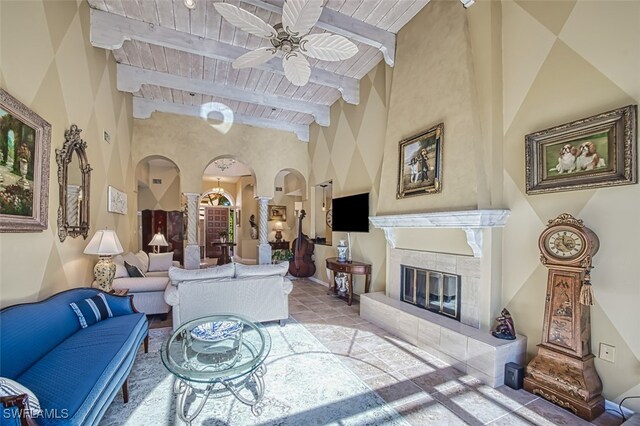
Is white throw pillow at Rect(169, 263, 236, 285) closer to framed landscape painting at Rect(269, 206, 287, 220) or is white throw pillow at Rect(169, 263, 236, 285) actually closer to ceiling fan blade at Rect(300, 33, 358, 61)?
ceiling fan blade at Rect(300, 33, 358, 61)

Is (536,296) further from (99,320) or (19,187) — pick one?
(19,187)

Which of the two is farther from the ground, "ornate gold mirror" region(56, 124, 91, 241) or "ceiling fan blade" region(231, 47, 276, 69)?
"ceiling fan blade" region(231, 47, 276, 69)

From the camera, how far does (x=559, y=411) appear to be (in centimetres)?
216

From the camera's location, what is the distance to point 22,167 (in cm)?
229

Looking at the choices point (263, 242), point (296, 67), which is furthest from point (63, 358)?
point (263, 242)

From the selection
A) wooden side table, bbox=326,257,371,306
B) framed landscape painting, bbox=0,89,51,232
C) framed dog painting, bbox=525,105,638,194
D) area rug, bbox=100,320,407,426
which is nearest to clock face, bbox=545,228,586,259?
framed dog painting, bbox=525,105,638,194

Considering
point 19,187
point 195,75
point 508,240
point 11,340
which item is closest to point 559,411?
point 508,240

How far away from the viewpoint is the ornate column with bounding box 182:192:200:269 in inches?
252

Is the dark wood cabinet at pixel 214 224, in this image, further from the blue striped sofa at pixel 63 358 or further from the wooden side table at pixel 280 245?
the blue striped sofa at pixel 63 358

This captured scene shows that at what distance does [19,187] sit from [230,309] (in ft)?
7.53

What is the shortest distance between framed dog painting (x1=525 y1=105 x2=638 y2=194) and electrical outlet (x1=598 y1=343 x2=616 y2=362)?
1211 mm

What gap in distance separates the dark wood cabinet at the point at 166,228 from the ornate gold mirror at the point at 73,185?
5.16 meters

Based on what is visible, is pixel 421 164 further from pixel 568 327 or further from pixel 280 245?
pixel 280 245

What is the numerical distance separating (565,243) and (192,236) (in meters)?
6.37
